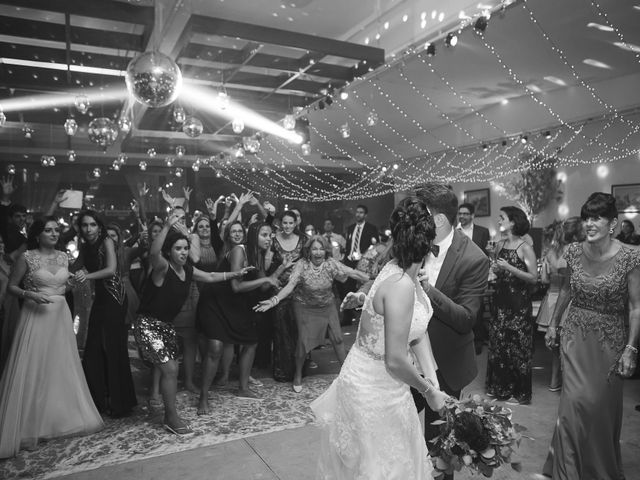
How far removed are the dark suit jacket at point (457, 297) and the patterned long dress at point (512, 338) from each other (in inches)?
73.8

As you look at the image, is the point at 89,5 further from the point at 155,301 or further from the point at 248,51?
the point at 155,301

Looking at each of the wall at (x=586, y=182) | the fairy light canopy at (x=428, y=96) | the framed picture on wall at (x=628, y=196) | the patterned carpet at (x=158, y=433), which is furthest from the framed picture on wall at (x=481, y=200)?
the patterned carpet at (x=158, y=433)

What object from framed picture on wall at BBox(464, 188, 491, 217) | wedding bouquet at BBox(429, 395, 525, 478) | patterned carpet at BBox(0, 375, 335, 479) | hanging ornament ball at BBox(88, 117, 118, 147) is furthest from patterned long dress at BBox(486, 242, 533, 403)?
framed picture on wall at BBox(464, 188, 491, 217)

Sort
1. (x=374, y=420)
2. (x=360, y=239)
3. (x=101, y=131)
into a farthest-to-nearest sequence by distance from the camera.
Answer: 1. (x=360, y=239)
2. (x=101, y=131)
3. (x=374, y=420)

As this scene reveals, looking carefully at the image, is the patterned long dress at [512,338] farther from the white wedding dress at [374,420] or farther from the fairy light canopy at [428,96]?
the fairy light canopy at [428,96]

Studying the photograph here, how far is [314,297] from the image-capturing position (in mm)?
4598

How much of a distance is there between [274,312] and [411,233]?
3277 mm

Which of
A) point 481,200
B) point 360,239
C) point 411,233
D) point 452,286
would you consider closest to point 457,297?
point 452,286

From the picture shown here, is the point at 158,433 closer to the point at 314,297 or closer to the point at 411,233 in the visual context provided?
the point at 314,297

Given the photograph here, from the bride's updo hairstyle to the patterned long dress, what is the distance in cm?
248

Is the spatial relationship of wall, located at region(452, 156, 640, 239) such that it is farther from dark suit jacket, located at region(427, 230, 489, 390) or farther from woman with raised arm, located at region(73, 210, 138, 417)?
woman with raised arm, located at region(73, 210, 138, 417)

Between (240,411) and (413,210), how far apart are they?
2.68 m

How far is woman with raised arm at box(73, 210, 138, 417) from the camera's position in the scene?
3.73 meters

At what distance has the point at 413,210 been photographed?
189 cm
